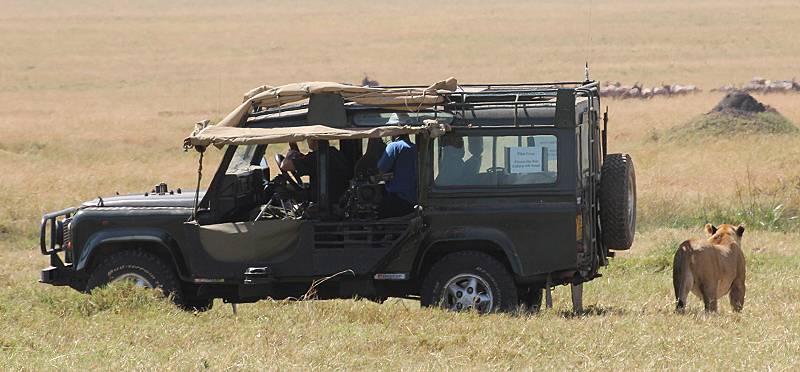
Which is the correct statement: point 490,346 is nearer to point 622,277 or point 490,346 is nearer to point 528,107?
point 528,107

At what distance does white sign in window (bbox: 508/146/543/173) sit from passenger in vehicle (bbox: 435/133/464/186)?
1.20ft

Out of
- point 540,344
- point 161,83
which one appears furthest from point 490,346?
point 161,83

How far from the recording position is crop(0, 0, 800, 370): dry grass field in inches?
348

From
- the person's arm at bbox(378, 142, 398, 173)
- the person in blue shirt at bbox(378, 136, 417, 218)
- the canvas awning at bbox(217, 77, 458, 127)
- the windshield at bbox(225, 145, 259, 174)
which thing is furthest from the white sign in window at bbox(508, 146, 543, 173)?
the windshield at bbox(225, 145, 259, 174)

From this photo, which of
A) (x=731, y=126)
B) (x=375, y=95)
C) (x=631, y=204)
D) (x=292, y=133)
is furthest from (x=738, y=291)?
(x=731, y=126)

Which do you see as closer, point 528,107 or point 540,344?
point 540,344

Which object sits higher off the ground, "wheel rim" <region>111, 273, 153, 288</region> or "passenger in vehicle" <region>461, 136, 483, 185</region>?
"passenger in vehicle" <region>461, 136, 483, 185</region>

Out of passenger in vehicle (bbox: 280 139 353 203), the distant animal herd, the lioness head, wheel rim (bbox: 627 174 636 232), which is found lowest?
the lioness head

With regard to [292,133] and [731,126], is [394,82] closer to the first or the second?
[731,126]

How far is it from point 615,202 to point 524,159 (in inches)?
35.4

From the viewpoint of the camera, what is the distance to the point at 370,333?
9.45 metres

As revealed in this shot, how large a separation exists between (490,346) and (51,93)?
43700 millimetres

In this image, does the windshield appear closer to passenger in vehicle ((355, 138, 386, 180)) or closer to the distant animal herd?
passenger in vehicle ((355, 138, 386, 180))

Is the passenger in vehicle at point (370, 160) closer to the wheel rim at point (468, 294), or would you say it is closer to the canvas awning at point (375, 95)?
the canvas awning at point (375, 95)
